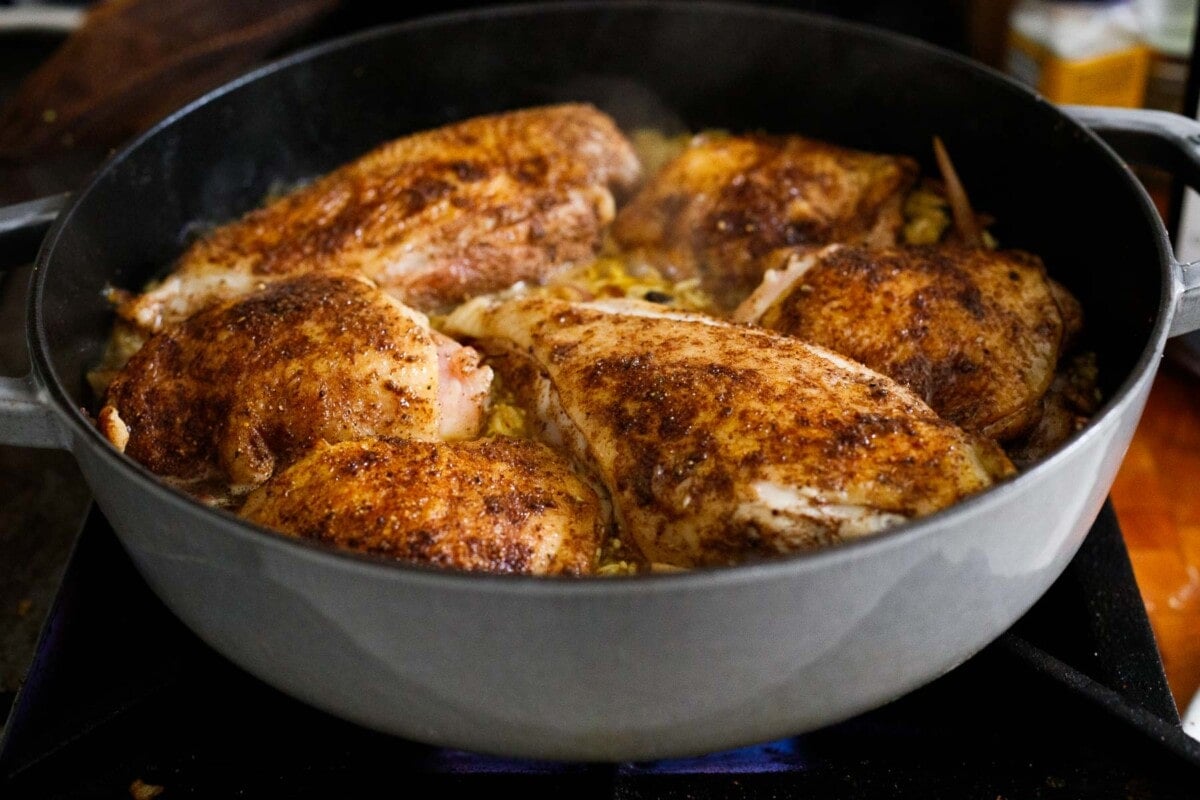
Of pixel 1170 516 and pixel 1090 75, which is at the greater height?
pixel 1090 75

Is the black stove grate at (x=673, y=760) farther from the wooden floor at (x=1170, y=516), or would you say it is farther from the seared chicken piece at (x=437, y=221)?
the seared chicken piece at (x=437, y=221)

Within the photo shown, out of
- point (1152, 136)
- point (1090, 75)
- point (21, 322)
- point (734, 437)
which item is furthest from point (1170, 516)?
point (21, 322)

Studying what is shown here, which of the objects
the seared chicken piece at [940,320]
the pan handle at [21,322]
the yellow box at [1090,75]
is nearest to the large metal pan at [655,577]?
the pan handle at [21,322]

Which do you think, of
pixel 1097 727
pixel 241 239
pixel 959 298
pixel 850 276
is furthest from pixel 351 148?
pixel 1097 727

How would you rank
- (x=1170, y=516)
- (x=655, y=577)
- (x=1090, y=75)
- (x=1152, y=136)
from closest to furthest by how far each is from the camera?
(x=655, y=577) < (x=1152, y=136) < (x=1170, y=516) < (x=1090, y=75)

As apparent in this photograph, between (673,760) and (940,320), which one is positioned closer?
(673,760)

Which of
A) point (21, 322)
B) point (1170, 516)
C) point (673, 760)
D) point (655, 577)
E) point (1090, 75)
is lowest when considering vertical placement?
point (1170, 516)

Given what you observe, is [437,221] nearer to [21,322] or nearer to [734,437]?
[734,437]
